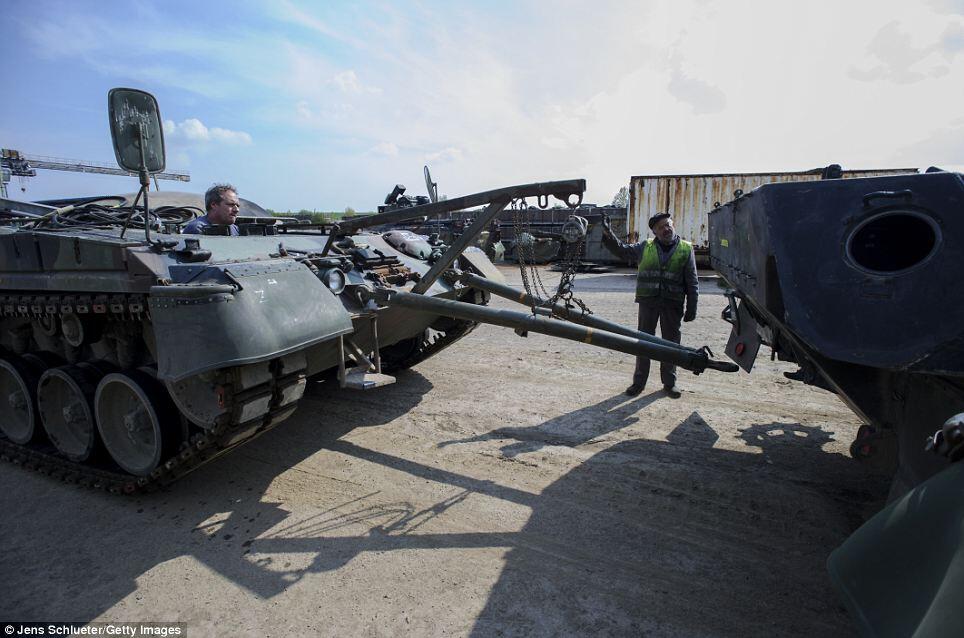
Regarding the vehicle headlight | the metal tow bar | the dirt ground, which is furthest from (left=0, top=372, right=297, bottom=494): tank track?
the metal tow bar

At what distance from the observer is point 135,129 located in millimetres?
3061

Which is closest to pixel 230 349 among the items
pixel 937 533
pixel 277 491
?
pixel 277 491

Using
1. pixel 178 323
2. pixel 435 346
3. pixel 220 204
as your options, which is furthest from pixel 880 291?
pixel 220 204

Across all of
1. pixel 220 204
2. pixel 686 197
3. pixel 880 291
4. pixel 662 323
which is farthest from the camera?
pixel 686 197

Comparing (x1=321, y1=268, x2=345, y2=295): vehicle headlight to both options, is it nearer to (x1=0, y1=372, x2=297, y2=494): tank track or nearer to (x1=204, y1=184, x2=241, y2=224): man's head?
(x1=0, y1=372, x2=297, y2=494): tank track

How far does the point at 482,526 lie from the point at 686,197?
15048mm

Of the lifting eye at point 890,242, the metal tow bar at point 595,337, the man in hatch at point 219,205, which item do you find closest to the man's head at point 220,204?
the man in hatch at point 219,205

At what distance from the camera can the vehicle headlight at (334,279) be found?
3.82 meters

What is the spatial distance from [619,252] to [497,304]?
4.66 m

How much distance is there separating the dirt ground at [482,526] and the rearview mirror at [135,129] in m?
2.18

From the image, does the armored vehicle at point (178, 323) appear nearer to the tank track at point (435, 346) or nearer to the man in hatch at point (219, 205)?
the man in hatch at point (219, 205)

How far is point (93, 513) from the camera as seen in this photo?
346 cm

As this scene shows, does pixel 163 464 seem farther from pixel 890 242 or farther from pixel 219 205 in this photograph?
pixel 890 242

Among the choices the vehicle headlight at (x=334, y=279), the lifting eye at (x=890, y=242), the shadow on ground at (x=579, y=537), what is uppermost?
the lifting eye at (x=890, y=242)
